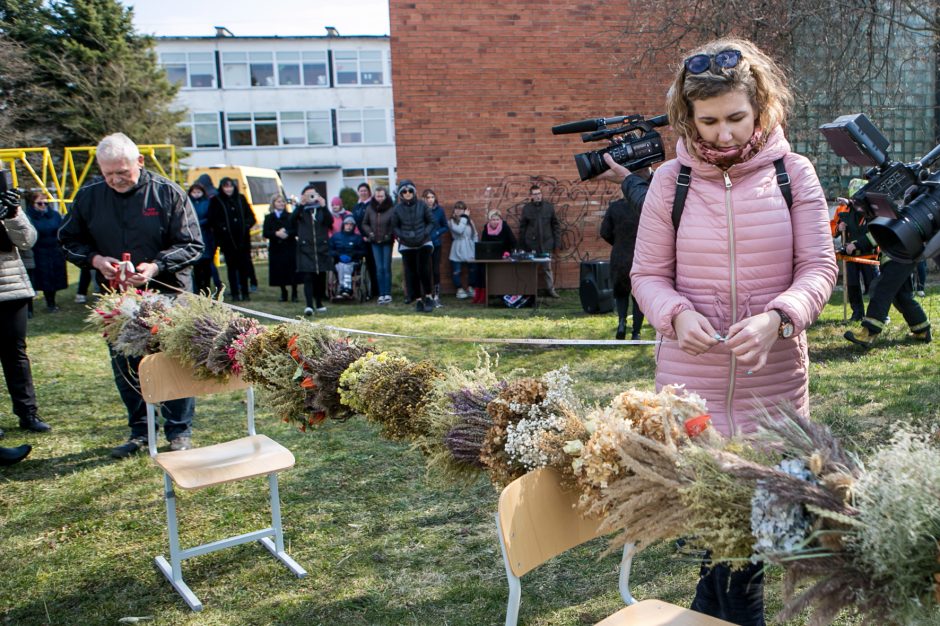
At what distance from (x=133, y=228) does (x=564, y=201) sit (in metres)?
9.59

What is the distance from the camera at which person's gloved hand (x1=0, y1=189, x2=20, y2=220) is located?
546 centimetres

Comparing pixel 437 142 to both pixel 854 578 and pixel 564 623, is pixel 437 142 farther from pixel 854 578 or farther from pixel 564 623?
pixel 854 578

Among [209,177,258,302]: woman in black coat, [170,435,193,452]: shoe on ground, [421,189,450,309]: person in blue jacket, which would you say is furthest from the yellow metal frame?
[421,189,450,309]: person in blue jacket

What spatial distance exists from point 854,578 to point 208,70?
4070cm

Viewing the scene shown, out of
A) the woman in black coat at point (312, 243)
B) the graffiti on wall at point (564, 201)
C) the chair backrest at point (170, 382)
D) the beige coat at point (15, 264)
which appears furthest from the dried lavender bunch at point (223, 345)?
the graffiti on wall at point (564, 201)

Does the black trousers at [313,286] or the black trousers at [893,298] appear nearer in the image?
the black trousers at [893,298]

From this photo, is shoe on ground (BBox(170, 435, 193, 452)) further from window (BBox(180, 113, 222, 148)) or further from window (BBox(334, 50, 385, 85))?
window (BBox(334, 50, 385, 85))

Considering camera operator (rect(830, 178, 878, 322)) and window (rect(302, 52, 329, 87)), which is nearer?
camera operator (rect(830, 178, 878, 322))

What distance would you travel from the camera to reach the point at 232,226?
13.1m

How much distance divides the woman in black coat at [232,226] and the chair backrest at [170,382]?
947cm

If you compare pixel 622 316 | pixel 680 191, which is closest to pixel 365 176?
pixel 622 316

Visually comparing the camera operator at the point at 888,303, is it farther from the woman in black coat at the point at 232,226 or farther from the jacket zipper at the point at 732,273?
the woman in black coat at the point at 232,226

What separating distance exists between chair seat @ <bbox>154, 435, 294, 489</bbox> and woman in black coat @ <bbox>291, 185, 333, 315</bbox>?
7.89 meters

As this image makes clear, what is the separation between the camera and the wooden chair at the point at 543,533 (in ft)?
6.32
